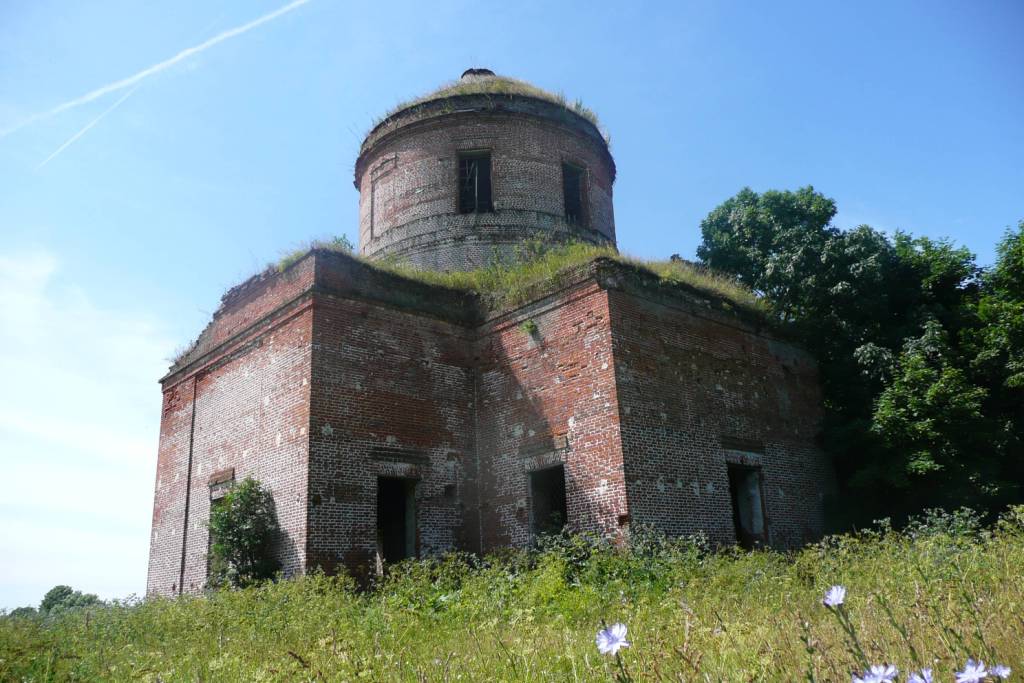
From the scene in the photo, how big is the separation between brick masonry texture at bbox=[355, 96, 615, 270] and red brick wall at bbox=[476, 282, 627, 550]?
3.42m

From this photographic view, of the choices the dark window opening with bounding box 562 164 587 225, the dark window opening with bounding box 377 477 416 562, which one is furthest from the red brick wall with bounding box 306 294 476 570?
the dark window opening with bounding box 562 164 587 225

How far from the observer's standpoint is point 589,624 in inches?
274

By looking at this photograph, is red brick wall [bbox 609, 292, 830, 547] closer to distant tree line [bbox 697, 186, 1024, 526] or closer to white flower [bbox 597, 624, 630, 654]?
distant tree line [bbox 697, 186, 1024, 526]

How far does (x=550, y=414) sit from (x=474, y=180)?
7105mm

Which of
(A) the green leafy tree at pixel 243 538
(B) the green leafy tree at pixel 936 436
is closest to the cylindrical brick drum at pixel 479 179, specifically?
(A) the green leafy tree at pixel 243 538

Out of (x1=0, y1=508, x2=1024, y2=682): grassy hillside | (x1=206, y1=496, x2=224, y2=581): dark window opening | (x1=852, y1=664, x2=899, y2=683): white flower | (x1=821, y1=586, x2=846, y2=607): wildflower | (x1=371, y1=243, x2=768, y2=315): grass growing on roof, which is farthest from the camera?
(x1=371, y1=243, x2=768, y2=315): grass growing on roof

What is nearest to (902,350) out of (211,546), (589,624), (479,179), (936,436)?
(936,436)

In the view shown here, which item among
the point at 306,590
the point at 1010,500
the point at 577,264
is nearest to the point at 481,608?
the point at 306,590

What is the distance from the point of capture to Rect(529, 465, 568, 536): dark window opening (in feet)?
40.6

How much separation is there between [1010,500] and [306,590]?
12.1 m

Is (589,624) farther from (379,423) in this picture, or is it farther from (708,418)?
(708,418)

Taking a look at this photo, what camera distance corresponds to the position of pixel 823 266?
1642 centimetres

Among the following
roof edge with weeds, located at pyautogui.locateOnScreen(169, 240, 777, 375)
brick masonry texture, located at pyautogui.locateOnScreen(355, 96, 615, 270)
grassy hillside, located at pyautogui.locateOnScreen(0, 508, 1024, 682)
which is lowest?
grassy hillside, located at pyautogui.locateOnScreen(0, 508, 1024, 682)

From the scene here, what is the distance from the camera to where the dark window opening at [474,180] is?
56.7 feet
